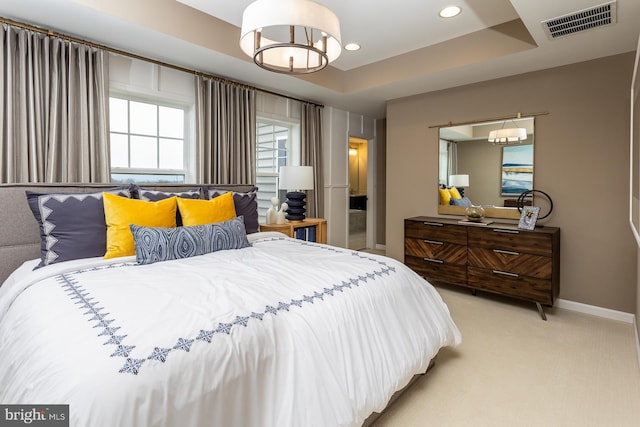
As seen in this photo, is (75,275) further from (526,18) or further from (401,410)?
(526,18)

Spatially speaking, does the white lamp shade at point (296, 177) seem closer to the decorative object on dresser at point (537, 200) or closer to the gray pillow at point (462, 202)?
the gray pillow at point (462, 202)

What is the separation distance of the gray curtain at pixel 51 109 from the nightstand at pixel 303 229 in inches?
65.0

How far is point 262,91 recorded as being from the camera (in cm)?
400

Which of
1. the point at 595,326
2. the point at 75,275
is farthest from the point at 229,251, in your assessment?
the point at 595,326

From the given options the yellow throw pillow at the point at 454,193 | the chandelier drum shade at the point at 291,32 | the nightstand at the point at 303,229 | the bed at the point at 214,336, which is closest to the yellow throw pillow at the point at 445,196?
the yellow throw pillow at the point at 454,193

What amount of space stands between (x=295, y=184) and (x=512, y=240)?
91.5 inches

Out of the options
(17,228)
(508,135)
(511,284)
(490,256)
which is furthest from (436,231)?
(17,228)

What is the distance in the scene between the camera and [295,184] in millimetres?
3979

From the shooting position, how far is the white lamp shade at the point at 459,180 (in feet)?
12.9

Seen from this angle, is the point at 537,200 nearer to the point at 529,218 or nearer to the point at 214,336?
the point at 529,218

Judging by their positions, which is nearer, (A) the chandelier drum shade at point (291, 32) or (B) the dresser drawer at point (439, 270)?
(A) the chandelier drum shade at point (291, 32)

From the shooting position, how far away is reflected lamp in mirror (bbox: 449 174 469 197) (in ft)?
12.9

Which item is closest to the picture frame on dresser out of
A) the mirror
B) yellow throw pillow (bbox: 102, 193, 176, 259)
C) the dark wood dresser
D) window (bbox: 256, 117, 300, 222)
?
the dark wood dresser

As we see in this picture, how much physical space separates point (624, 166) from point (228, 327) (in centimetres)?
355
